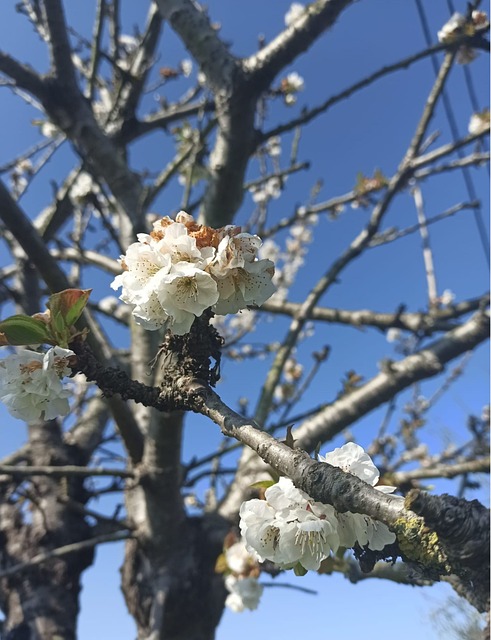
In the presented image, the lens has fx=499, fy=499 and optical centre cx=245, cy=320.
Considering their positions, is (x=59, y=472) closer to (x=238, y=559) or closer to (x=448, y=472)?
(x=238, y=559)

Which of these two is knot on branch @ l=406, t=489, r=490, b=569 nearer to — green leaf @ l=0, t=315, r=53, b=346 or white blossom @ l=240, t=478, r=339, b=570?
white blossom @ l=240, t=478, r=339, b=570

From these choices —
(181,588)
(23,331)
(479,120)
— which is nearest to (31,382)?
(23,331)

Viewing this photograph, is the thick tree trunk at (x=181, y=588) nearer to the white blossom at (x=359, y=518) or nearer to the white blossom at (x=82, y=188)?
the white blossom at (x=359, y=518)

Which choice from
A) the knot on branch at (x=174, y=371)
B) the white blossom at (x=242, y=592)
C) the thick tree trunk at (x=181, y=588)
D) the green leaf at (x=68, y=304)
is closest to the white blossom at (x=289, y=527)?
the knot on branch at (x=174, y=371)

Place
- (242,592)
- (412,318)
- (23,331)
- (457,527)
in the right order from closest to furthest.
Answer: (457,527), (23,331), (242,592), (412,318)

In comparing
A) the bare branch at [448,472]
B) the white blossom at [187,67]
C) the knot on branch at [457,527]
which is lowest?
the knot on branch at [457,527]
